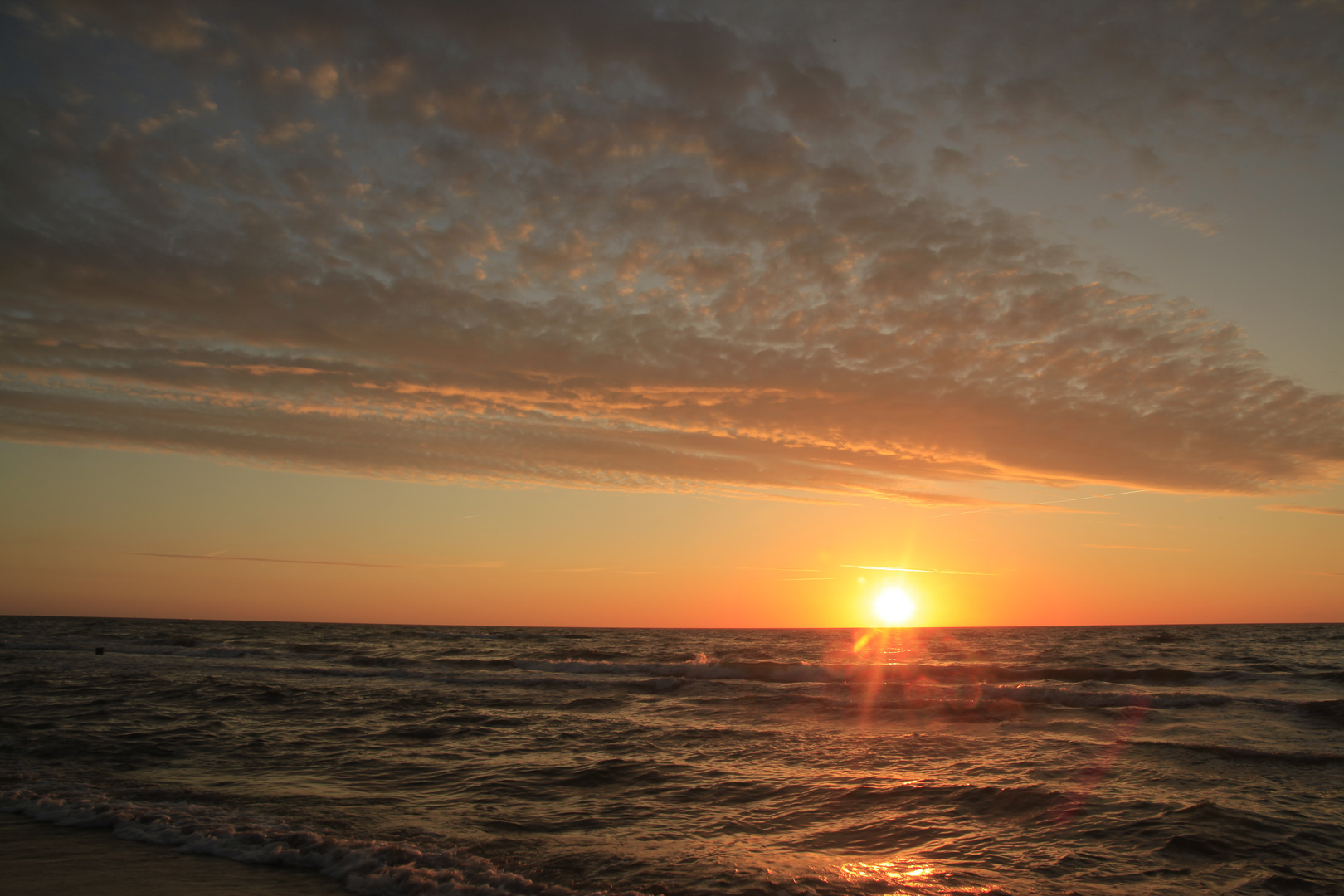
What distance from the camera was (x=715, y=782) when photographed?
33.9ft

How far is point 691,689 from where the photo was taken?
22.6 meters

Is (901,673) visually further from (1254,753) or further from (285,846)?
(285,846)

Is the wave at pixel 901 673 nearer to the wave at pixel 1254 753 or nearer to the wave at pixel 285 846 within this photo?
the wave at pixel 1254 753

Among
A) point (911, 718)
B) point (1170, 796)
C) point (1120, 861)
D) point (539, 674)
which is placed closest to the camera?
point (1120, 861)

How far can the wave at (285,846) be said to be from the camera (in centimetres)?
632

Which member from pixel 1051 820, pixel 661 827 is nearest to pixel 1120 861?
pixel 1051 820

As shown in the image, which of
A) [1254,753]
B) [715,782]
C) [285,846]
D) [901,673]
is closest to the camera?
[285,846]

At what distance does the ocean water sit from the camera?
271 inches

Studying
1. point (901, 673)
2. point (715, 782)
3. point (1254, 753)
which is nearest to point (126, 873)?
point (715, 782)

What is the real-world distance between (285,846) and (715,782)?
5.67 meters

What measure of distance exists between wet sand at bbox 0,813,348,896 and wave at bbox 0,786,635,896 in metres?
0.16

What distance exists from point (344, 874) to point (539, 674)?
22.0 metres

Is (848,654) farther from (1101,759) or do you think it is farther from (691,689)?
(1101,759)

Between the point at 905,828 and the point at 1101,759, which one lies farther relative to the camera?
the point at 1101,759
